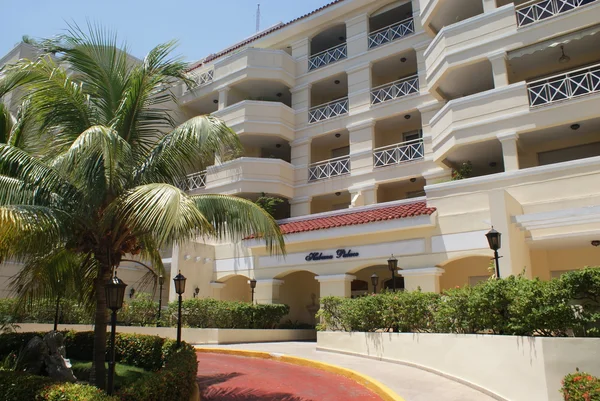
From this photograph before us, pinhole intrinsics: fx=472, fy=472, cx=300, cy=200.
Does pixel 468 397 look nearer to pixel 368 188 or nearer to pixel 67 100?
pixel 67 100

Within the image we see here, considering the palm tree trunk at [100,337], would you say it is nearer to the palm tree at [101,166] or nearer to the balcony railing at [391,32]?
the palm tree at [101,166]

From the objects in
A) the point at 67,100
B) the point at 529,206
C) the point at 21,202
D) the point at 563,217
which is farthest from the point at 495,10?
the point at 21,202

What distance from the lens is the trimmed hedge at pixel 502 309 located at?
7465mm

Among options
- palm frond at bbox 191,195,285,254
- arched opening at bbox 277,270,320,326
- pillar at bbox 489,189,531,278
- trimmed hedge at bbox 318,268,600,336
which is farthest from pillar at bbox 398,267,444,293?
palm frond at bbox 191,195,285,254

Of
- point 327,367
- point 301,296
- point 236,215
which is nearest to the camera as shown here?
point 236,215

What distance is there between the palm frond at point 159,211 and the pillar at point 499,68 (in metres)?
13.2

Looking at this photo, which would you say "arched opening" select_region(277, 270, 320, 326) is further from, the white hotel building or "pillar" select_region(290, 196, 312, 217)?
"pillar" select_region(290, 196, 312, 217)

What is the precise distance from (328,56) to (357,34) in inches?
74.0

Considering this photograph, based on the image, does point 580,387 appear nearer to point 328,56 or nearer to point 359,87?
point 359,87

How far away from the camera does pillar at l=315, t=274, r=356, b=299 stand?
18.0m

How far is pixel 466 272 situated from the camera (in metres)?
17.8

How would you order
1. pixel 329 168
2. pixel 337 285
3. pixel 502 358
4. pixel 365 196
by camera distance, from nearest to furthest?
pixel 502 358, pixel 337 285, pixel 365 196, pixel 329 168

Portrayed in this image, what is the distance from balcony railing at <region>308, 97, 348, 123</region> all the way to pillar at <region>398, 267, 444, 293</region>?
33.2ft

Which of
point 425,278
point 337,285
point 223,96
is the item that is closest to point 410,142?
point 425,278
